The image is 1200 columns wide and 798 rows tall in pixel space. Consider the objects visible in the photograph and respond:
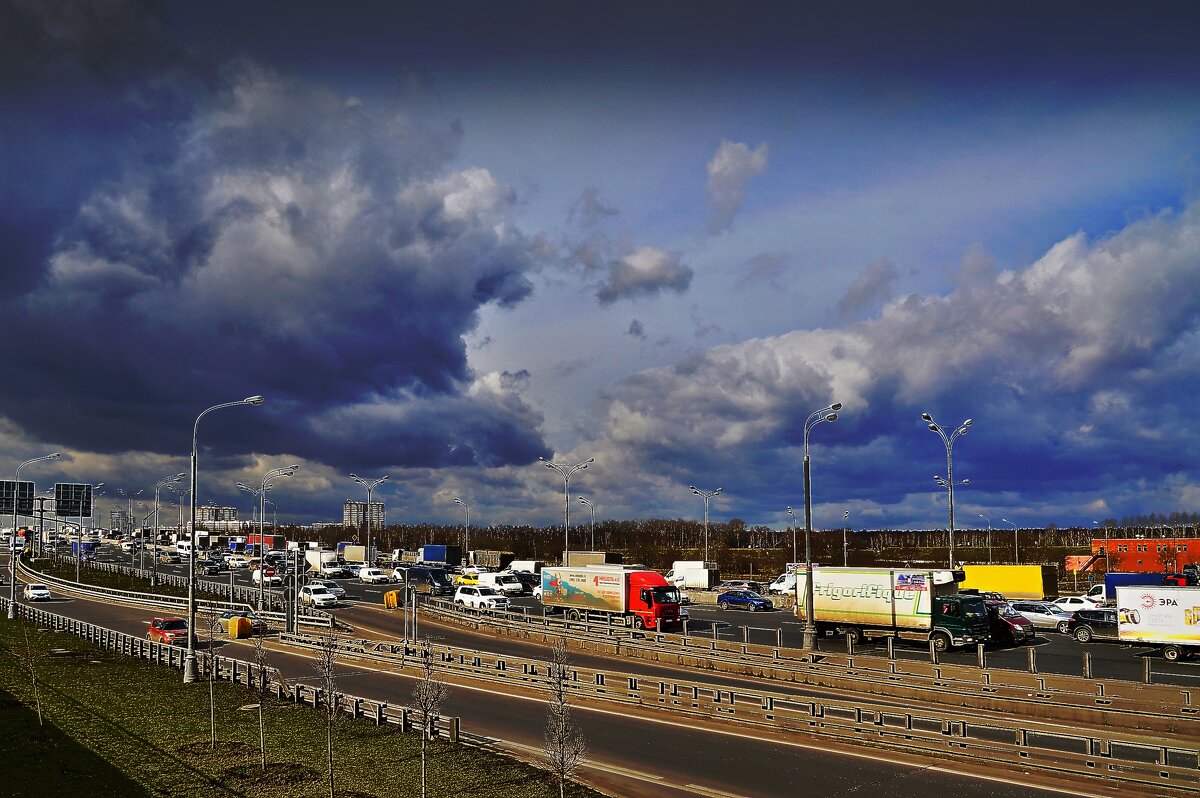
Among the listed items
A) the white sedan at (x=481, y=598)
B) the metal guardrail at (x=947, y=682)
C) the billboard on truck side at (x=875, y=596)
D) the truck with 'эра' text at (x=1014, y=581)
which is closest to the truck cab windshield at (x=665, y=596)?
the metal guardrail at (x=947, y=682)

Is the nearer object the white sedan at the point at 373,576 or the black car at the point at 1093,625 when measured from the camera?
the black car at the point at 1093,625

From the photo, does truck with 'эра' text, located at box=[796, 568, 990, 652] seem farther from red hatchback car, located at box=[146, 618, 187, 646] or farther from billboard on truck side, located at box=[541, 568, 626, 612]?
red hatchback car, located at box=[146, 618, 187, 646]

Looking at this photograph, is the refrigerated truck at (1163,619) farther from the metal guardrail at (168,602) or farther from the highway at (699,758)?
the metal guardrail at (168,602)

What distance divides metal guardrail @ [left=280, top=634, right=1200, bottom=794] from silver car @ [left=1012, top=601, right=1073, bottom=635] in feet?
91.4

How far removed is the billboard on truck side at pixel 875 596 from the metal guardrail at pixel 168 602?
23.9 m

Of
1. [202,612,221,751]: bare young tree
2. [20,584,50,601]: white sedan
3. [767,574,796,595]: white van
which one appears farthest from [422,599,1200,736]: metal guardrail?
[20,584,50,601]: white sedan

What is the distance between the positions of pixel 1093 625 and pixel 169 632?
48996 mm

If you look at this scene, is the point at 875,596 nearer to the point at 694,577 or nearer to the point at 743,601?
the point at 743,601

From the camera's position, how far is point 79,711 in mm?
27312

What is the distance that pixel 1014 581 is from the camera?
65438mm

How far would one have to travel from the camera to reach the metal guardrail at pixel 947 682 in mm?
24562

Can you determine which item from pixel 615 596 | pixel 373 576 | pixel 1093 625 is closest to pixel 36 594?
pixel 373 576

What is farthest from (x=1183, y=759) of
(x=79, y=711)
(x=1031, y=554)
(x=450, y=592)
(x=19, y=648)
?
(x=1031, y=554)

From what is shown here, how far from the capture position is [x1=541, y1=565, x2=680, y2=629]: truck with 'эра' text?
156 ft
